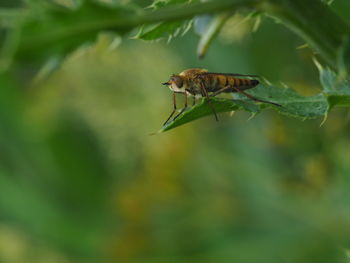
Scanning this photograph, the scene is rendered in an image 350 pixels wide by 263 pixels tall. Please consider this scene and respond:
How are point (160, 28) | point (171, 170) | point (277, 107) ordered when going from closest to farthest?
point (160, 28)
point (277, 107)
point (171, 170)

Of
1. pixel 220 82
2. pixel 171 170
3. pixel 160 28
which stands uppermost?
pixel 171 170

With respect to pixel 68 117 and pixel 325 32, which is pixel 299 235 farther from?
pixel 325 32

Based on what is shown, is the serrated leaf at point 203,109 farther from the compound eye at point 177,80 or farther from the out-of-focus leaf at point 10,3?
the out-of-focus leaf at point 10,3

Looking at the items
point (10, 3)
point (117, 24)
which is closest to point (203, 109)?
point (117, 24)

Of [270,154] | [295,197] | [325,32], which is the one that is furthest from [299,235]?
[325,32]

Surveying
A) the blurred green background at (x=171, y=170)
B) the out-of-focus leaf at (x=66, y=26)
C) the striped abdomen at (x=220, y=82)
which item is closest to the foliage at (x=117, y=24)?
the out-of-focus leaf at (x=66, y=26)

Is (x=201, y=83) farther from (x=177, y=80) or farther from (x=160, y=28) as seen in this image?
(x=160, y=28)
